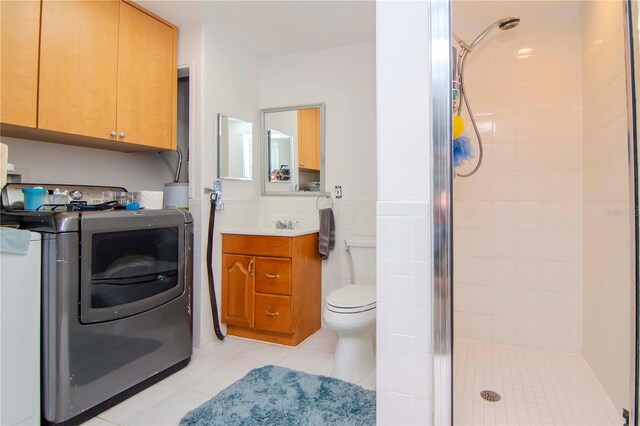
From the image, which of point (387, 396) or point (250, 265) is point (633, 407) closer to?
point (387, 396)

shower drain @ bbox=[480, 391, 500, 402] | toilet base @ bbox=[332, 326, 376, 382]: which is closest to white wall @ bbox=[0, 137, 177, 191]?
toilet base @ bbox=[332, 326, 376, 382]

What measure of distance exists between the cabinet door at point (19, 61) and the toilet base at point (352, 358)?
2.00 m

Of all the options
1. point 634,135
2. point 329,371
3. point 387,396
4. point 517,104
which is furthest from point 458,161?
point 329,371

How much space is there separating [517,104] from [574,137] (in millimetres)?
415

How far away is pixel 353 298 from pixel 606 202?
4.80ft

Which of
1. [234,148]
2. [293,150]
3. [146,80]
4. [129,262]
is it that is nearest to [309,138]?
[293,150]

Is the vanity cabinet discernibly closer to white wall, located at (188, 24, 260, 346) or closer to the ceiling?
white wall, located at (188, 24, 260, 346)

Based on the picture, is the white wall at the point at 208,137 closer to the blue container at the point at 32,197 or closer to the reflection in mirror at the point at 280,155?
the reflection in mirror at the point at 280,155

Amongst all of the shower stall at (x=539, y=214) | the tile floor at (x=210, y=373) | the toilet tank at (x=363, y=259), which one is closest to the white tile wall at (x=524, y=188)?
the shower stall at (x=539, y=214)

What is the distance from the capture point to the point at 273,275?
2.51 metres

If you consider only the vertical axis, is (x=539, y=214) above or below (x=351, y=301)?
above

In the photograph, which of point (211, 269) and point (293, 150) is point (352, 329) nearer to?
point (211, 269)

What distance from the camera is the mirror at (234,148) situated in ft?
8.71

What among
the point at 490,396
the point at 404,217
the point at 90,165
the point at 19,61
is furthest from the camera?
the point at 90,165
